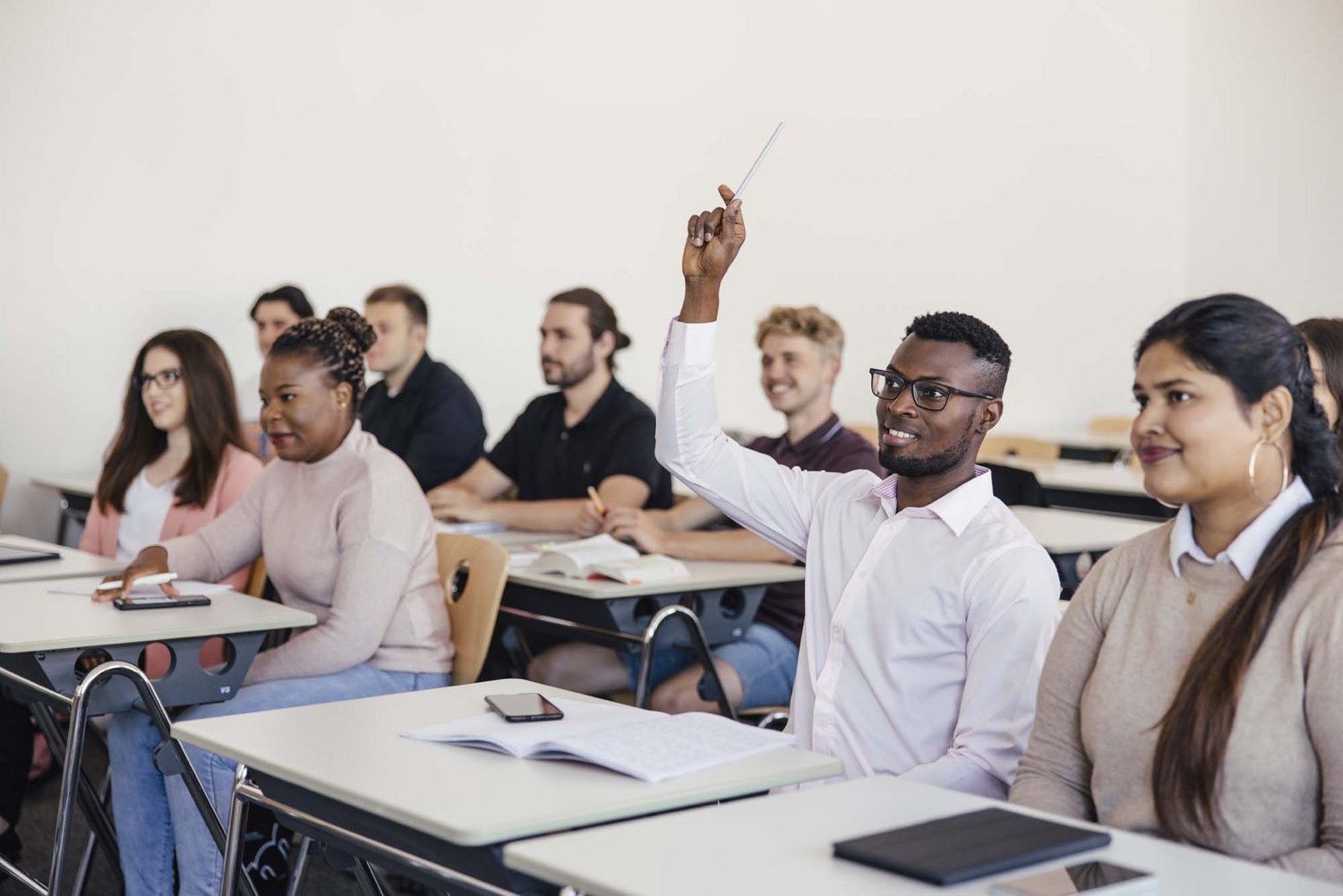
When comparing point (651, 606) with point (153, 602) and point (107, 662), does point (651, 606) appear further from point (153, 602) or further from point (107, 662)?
point (107, 662)

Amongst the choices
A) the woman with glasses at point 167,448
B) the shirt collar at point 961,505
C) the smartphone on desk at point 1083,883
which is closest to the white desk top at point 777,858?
the smartphone on desk at point 1083,883

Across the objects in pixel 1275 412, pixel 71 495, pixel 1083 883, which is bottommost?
pixel 71 495

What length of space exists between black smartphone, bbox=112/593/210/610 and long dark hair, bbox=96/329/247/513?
2.58 ft

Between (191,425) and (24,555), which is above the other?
(191,425)

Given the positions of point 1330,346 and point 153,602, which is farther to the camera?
point 153,602

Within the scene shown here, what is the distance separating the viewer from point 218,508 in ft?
11.3

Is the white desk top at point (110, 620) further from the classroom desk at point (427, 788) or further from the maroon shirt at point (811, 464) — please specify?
the maroon shirt at point (811, 464)

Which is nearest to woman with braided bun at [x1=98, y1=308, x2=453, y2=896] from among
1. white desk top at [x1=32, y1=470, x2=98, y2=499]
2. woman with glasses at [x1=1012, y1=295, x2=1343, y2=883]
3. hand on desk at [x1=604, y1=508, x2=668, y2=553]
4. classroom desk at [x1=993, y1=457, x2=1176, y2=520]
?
hand on desk at [x1=604, y1=508, x2=668, y2=553]

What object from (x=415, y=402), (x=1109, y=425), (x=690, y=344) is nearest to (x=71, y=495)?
(x=415, y=402)

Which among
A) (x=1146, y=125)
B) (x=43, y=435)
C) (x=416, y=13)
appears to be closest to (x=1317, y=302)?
(x=1146, y=125)

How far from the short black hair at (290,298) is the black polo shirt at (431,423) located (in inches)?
17.7

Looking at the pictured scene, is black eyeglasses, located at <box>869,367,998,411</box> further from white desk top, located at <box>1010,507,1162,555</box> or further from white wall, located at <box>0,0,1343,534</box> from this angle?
white wall, located at <box>0,0,1343,534</box>

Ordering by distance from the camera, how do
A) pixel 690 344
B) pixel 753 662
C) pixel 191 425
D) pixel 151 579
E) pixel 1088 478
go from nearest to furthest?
pixel 690 344 < pixel 151 579 < pixel 753 662 < pixel 191 425 < pixel 1088 478

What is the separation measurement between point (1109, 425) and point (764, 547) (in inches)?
191
